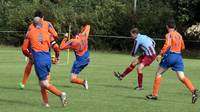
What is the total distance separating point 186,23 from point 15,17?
47.9 feet

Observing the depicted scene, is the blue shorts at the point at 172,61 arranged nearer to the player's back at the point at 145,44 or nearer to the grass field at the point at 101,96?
the grass field at the point at 101,96

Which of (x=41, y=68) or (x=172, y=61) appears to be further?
(x=172, y=61)

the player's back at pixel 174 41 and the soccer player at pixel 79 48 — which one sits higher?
the player's back at pixel 174 41

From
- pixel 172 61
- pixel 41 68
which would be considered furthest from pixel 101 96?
pixel 41 68

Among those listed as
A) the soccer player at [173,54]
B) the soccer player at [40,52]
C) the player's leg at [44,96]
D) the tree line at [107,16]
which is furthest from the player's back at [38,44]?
the tree line at [107,16]

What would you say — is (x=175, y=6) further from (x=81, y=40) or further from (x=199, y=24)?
(x=81, y=40)

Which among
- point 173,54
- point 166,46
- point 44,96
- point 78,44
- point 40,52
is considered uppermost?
point 40,52

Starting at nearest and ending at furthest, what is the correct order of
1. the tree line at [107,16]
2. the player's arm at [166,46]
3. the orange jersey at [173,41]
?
the player's arm at [166,46]
the orange jersey at [173,41]
the tree line at [107,16]

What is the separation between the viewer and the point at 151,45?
17.7 meters

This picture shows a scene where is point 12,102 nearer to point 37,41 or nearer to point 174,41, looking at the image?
point 37,41

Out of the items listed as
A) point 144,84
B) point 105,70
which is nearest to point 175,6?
point 105,70

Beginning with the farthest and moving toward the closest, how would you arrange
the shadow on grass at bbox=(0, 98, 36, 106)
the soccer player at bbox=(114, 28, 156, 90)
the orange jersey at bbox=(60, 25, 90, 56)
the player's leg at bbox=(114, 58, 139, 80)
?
the player's leg at bbox=(114, 58, 139, 80), the soccer player at bbox=(114, 28, 156, 90), the orange jersey at bbox=(60, 25, 90, 56), the shadow on grass at bbox=(0, 98, 36, 106)

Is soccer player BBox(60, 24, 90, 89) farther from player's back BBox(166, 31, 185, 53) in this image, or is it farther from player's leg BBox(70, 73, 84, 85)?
player's back BBox(166, 31, 185, 53)

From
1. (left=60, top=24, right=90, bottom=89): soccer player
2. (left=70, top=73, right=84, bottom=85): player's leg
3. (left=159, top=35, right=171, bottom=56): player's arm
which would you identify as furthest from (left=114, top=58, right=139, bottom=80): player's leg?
(left=159, top=35, right=171, bottom=56): player's arm
